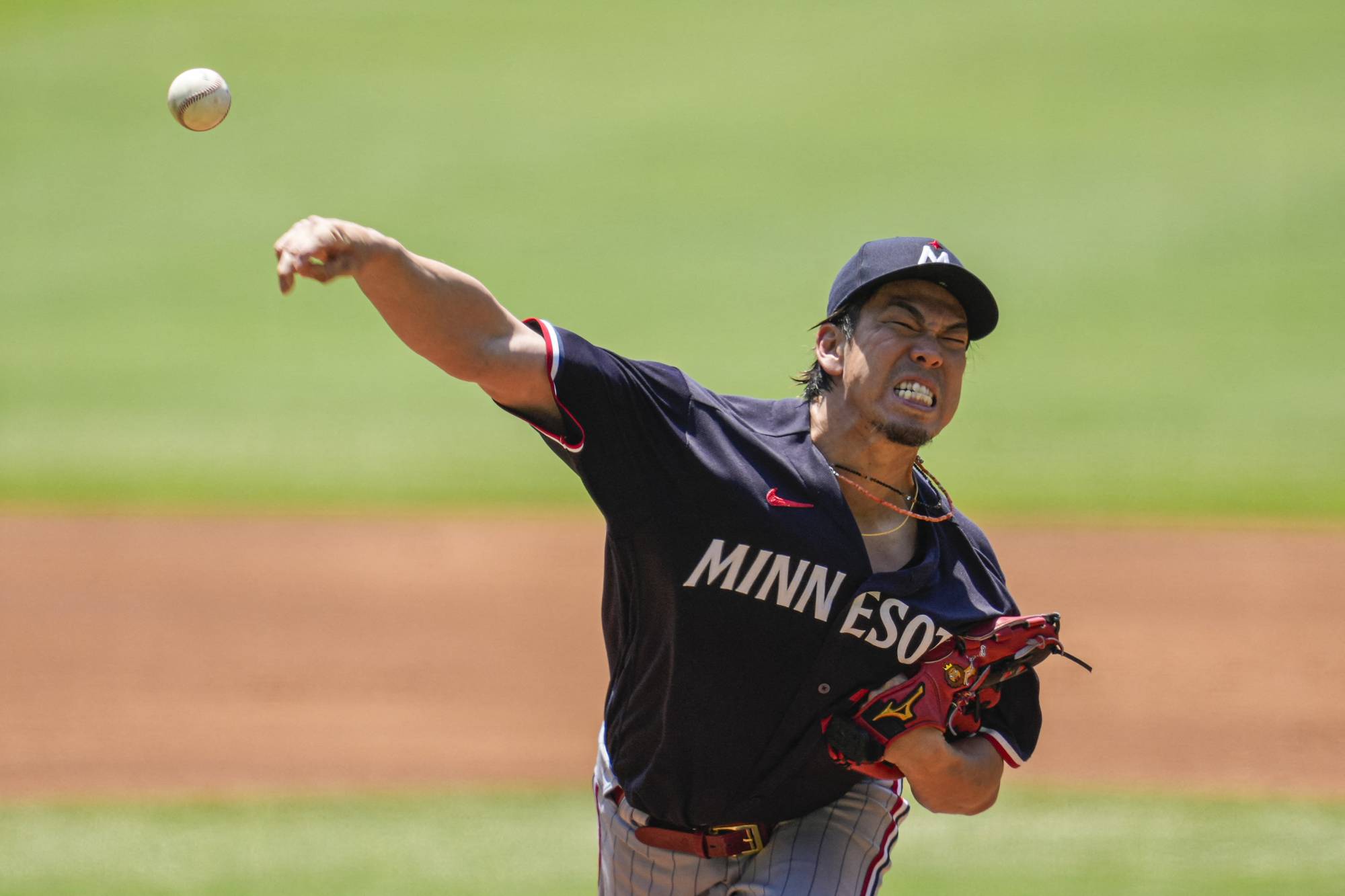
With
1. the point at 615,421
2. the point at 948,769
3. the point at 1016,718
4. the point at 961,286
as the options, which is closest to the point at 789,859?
the point at 948,769

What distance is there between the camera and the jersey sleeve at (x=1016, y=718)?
12.1ft

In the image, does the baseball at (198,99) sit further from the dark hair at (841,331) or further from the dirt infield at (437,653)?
the dirt infield at (437,653)

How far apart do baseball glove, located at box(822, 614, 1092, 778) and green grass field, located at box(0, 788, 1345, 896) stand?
2541mm

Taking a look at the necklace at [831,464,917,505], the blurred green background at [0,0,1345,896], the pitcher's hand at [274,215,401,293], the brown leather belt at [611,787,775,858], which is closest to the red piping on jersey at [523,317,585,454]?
the pitcher's hand at [274,215,401,293]

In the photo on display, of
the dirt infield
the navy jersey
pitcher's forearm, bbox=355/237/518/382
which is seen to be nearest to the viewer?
pitcher's forearm, bbox=355/237/518/382

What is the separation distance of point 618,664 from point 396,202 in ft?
53.8

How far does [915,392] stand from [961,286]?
0.27 meters

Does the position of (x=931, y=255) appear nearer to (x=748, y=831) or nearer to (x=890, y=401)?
(x=890, y=401)

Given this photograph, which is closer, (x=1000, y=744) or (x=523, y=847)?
(x=1000, y=744)

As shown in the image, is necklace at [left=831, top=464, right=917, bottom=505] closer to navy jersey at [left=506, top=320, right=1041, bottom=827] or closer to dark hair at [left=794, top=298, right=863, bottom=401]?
navy jersey at [left=506, top=320, right=1041, bottom=827]

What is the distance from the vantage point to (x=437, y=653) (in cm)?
930

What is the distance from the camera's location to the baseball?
142 inches

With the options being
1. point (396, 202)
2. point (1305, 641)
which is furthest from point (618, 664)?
point (396, 202)

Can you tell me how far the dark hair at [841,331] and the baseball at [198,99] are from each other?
5.11 ft
